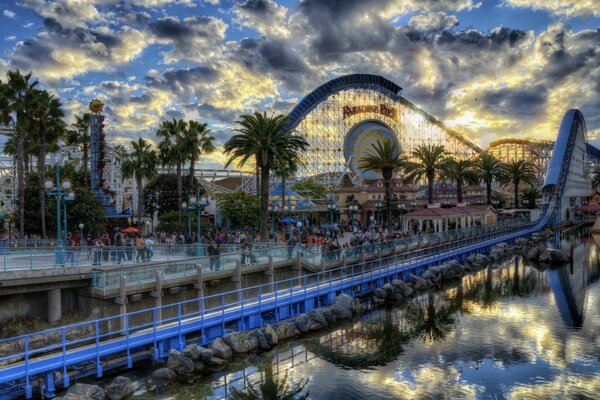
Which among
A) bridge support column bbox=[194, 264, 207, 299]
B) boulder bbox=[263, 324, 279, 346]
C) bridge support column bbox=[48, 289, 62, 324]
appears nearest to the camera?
bridge support column bbox=[48, 289, 62, 324]

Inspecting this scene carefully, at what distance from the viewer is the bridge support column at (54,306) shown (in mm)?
21875

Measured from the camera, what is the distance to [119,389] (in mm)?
17375

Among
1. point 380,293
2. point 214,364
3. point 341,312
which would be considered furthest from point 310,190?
point 214,364

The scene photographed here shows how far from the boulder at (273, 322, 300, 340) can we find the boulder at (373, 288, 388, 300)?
31.5ft

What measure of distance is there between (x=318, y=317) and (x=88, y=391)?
12927mm

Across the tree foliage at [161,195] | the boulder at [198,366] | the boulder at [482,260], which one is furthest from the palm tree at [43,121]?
the boulder at [482,260]

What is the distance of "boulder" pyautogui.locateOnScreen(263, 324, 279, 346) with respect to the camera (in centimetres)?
2362

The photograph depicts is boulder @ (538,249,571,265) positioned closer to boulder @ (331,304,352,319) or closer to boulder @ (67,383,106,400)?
boulder @ (331,304,352,319)

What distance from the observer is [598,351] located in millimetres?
Result: 23391

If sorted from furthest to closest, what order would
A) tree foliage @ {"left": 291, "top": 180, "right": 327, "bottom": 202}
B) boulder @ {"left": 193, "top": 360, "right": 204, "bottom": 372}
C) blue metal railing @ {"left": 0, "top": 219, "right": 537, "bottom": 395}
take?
tree foliage @ {"left": 291, "top": 180, "right": 327, "bottom": 202} → boulder @ {"left": 193, "top": 360, "right": 204, "bottom": 372} → blue metal railing @ {"left": 0, "top": 219, "right": 537, "bottom": 395}

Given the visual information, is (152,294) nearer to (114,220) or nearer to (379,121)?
(114,220)

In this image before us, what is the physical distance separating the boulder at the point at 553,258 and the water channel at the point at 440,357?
1824 cm

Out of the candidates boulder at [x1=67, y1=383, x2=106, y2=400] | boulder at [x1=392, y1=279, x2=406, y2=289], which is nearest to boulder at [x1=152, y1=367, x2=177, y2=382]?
boulder at [x1=67, y1=383, x2=106, y2=400]

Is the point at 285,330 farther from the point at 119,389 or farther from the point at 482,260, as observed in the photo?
the point at 482,260
